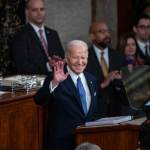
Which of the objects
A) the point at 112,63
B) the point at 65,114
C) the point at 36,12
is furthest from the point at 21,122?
the point at 36,12

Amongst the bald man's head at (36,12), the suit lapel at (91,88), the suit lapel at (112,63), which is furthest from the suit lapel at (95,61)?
the suit lapel at (91,88)

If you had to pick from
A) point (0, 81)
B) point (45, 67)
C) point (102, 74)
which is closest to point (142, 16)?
point (102, 74)

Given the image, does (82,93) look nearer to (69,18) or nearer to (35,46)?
(35,46)

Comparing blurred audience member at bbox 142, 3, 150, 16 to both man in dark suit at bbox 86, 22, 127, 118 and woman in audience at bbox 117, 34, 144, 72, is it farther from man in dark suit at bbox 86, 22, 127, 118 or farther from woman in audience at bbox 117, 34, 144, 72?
man in dark suit at bbox 86, 22, 127, 118

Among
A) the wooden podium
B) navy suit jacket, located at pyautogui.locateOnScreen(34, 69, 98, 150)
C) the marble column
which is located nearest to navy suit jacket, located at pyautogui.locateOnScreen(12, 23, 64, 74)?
the marble column

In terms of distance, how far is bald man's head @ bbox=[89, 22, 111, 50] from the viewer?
15.0ft

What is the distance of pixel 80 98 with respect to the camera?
2.69 meters

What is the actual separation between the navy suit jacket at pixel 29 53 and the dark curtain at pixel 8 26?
0.65 metres

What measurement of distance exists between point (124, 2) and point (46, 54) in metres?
3.15

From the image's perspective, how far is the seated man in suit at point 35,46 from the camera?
4.34 m

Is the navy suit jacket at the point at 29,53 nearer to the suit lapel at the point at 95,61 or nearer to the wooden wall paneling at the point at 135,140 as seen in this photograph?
the suit lapel at the point at 95,61

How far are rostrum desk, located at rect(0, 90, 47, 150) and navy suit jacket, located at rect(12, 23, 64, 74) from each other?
0.92 metres

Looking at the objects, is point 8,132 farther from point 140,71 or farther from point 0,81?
point 140,71

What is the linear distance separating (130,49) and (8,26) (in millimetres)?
1888
